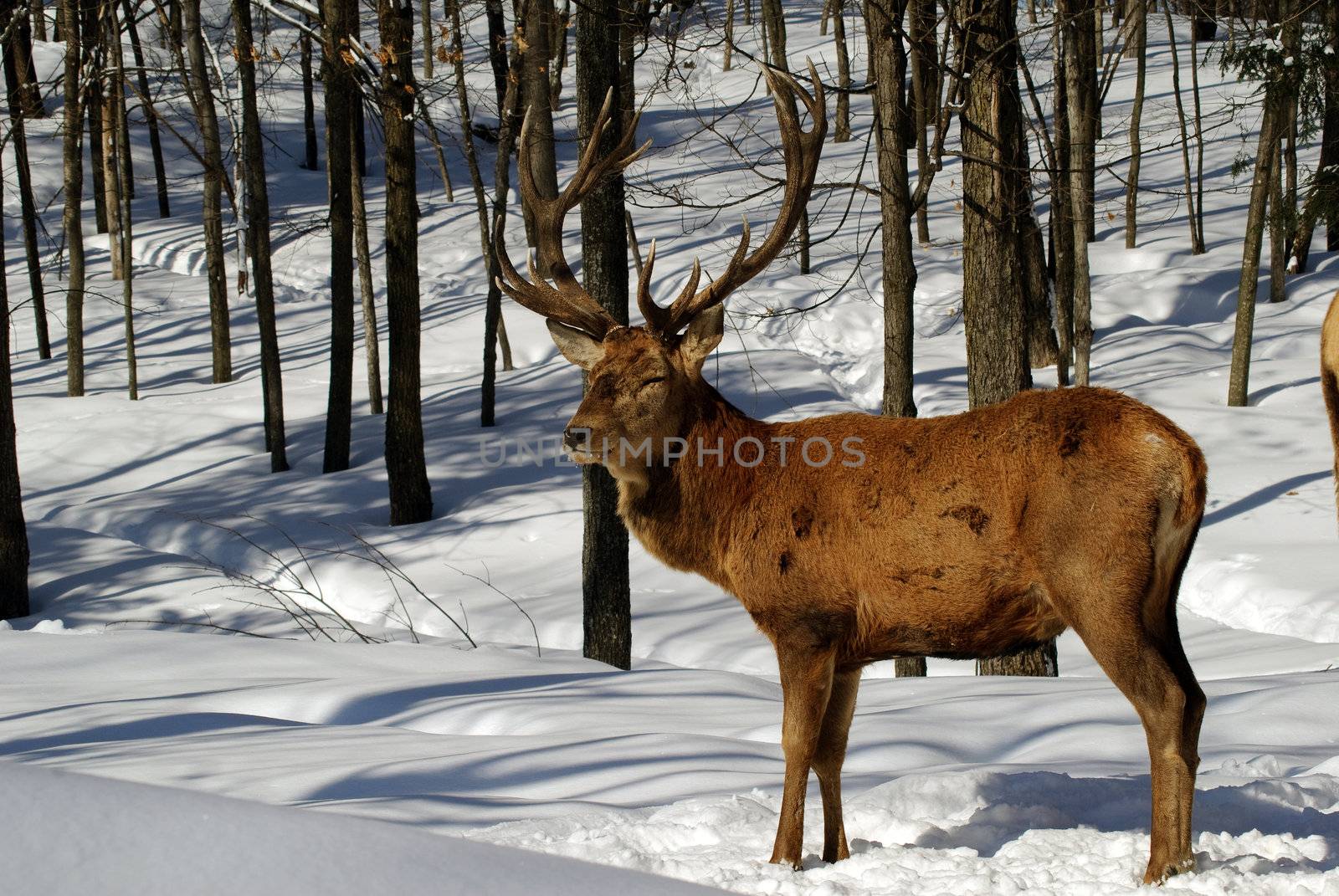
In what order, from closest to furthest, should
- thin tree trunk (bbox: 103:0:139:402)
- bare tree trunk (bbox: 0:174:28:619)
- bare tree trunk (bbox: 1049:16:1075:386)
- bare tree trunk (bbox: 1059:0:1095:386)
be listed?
bare tree trunk (bbox: 0:174:28:619), bare tree trunk (bbox: 1059:0:1095:386), bare tree trunk (bbox: 1049:16:1075:386), thin tree trunk (bbox: 103:0:139:402)

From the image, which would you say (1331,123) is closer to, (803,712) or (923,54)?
(923,54)

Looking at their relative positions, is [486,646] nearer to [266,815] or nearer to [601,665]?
[601,665]

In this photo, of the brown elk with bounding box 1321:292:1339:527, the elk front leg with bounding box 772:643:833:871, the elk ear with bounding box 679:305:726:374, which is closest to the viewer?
the elk front leg with bounding box 772:643:833:871

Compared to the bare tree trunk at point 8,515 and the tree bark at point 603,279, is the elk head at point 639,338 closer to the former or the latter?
the tree bark at point 603,279

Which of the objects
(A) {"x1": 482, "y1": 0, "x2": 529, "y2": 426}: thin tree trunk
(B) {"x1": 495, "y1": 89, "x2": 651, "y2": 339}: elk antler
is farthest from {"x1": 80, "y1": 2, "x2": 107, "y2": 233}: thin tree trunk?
(B) {"x1": 495, "y1": 89, "x2": 651, "y2": 339}: elk antler

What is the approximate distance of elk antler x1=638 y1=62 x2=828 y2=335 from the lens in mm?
4758

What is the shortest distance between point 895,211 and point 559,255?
4.29 metres

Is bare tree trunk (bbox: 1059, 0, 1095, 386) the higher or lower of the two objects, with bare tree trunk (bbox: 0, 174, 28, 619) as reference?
higher

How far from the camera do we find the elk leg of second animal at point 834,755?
405 centimetres

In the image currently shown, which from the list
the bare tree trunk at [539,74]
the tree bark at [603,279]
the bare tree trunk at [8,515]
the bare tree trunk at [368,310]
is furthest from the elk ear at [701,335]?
the bare tree trunk at [368,310]

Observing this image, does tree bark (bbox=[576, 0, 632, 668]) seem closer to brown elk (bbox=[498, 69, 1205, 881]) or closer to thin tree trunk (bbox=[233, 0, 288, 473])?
brown elk (bbox=[498, 69, 1205, 881])

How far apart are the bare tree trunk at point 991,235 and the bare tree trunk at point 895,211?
46cm

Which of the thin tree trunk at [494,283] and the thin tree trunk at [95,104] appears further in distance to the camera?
the thin tree trunk at [494,283]

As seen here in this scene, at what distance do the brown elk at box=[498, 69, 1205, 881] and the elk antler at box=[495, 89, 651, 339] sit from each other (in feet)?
0.67
